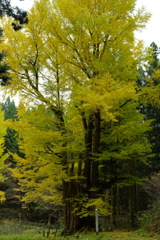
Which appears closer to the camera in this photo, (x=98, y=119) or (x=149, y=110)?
(x=98, y=119)

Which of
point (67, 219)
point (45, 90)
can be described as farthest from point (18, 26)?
point (67, 219)

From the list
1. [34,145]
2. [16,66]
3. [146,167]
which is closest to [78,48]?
[16,66]

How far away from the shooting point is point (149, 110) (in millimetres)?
21891

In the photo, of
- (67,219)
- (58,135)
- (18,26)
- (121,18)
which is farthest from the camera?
(67,219)

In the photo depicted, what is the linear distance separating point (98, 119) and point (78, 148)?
1.31m

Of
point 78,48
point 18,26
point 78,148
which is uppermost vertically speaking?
point 78,48

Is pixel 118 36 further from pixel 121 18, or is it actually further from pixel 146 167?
pixel 146 167

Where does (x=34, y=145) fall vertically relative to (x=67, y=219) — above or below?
above

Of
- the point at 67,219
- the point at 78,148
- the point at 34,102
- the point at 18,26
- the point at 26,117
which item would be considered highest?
the point at 18,26

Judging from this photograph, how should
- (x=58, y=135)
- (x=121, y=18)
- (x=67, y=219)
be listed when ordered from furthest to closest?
(x=67, y=219) → (x=121, y=18) → (x=58, y=135)

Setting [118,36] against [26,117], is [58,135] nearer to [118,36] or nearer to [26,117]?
[26,117]

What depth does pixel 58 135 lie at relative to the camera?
776cm

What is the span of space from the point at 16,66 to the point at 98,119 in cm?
358

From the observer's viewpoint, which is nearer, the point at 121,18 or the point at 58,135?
the point at 58,135
